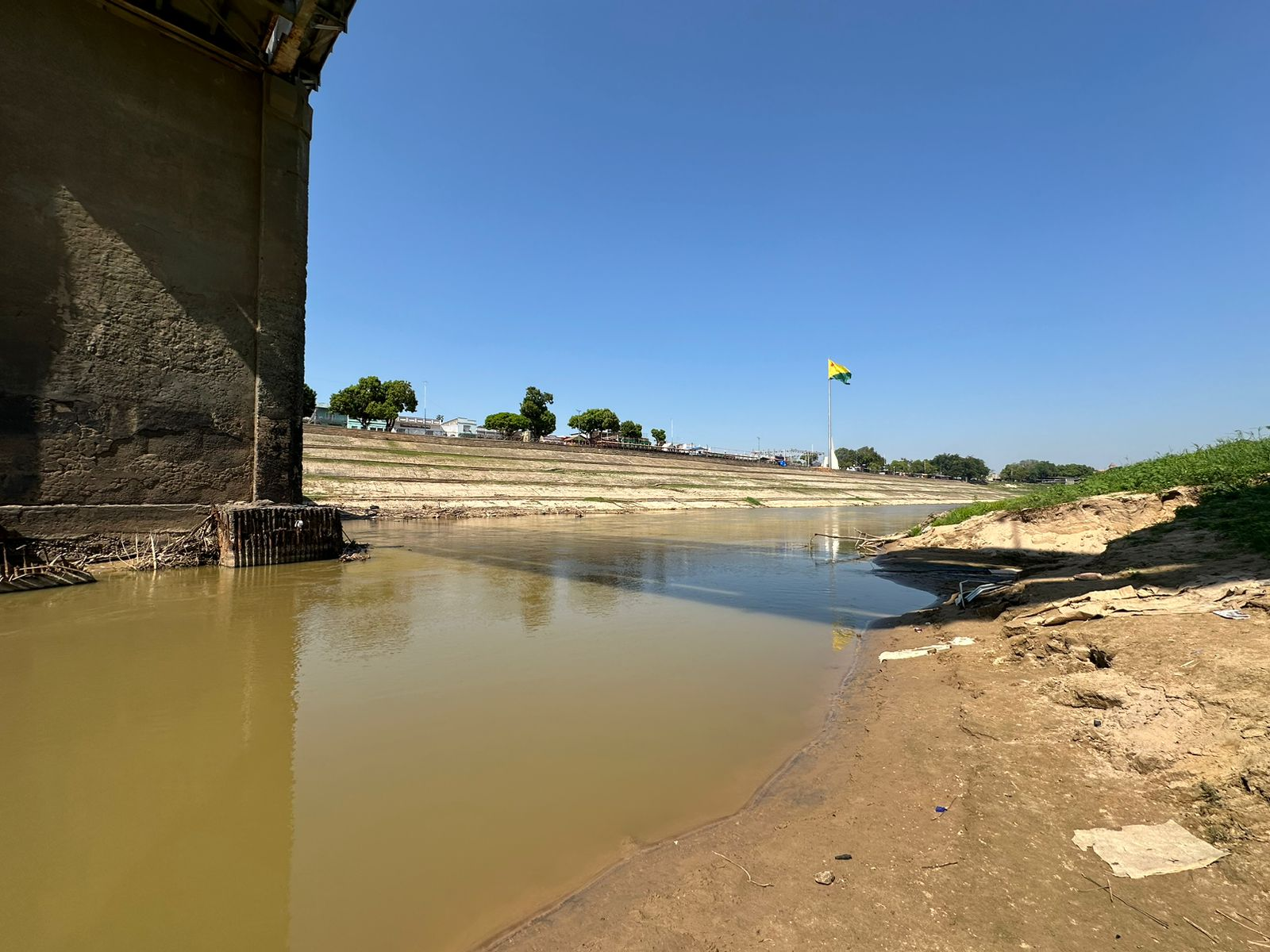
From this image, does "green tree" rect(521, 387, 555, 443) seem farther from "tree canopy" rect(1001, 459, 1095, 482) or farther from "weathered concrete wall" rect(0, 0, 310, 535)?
"tree canopy" rect(1001, 459, 1095, 482)

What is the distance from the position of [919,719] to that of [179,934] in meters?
4.32

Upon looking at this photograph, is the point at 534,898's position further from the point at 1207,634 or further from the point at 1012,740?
the point at 1207,634

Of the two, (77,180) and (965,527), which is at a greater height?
(77,180)

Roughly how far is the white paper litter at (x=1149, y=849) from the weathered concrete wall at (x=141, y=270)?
557 inches

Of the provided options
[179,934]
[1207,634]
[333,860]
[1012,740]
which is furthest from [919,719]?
[179,934]

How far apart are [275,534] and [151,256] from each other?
5.88 meters

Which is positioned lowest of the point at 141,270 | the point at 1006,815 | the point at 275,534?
the point at 1006,815

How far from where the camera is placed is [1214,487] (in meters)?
10.6

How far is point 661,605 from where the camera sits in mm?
8500

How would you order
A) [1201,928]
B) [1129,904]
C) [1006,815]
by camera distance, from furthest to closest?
[1006,815] < [1129,904] < [1201,928]

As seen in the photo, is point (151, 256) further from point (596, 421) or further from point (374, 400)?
point (596, 421)

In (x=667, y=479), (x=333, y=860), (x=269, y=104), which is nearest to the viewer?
(x=333, y=860)

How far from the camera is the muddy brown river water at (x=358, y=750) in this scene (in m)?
2.30

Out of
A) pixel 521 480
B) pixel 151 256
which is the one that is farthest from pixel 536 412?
pixel 151 256
